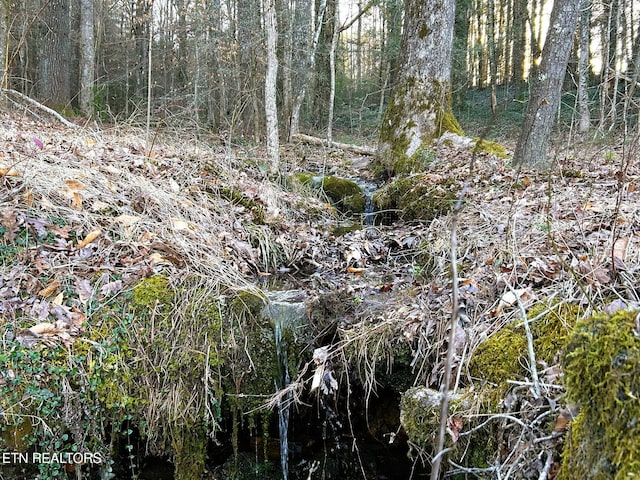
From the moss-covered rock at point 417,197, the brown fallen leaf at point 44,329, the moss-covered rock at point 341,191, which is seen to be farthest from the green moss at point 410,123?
the brown fallen leaf at point 44,329

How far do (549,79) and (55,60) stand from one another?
42.6 feet

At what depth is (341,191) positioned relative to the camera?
698 cm

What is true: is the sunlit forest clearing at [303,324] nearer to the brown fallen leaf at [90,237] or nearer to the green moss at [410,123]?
the brown fallen leaf at [90,237]

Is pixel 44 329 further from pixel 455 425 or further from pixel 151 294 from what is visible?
pixel 455 425

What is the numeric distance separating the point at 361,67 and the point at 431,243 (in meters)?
26.4

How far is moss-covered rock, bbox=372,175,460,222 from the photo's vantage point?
5.45 metres

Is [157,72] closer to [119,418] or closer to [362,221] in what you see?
[362,221]

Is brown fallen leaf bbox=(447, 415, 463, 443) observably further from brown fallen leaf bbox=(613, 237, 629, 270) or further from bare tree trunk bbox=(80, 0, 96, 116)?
bare tree trunk bbox=(80, 0, 96, 116)

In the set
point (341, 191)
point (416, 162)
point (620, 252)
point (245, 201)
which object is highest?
point (416, 162)

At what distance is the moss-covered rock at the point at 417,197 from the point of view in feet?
17.9

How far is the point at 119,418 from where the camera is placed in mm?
2838

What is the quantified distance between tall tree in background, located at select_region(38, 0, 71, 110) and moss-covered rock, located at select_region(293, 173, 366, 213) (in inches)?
364

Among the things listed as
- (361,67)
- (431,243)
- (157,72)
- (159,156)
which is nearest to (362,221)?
(431,243)

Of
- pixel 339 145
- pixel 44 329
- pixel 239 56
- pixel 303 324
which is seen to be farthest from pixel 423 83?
pixel 44 329
